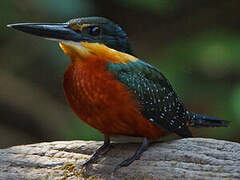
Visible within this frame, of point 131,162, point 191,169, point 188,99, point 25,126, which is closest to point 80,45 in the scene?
point 131,162

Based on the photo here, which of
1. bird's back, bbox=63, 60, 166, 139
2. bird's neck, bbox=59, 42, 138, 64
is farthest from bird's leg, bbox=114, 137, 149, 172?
bird's neck, bbox=59, 42, 138, 64

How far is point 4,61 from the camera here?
531 centimetres

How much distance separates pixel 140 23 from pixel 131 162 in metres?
3.50

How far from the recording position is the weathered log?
8.83 feet

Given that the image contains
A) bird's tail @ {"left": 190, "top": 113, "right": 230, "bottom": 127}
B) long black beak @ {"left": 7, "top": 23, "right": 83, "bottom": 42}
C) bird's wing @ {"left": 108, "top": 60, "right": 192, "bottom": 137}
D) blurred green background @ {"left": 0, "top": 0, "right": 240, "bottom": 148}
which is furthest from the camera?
blurred green background @ {"left": 0, "top": 0, "right": 240, "bottom": 148}

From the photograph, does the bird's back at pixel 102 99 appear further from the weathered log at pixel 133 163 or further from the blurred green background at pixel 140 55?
the blurred green background at pixel 140 55

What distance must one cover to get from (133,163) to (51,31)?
0.95 m

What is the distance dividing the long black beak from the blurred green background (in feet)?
6.44

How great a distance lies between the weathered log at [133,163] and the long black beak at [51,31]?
2.67 feet

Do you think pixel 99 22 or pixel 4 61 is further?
pixel 4 61

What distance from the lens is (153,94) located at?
9.66ft

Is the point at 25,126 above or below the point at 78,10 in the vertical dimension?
below

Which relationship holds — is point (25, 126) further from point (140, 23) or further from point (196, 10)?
point (196, 10)

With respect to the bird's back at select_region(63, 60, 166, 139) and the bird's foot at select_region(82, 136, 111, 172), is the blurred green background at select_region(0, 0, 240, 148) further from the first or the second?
the bird's back at select_region(63, 60, 166, 139)
